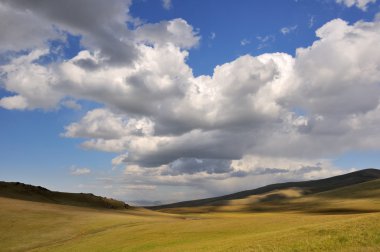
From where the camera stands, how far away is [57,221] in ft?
234

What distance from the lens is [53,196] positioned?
5020 inches

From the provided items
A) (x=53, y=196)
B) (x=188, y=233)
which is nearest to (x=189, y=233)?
(x=188, y=233)

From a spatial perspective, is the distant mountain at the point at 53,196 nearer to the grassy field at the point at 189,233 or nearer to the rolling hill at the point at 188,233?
the rolling hill at the point at 188,233

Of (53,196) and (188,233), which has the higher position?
(53,196)

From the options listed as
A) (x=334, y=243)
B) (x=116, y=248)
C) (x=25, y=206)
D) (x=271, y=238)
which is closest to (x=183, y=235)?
(x=116, y=248)

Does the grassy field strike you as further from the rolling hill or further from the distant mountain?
the distant mountain

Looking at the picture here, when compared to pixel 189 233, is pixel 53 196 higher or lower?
higher

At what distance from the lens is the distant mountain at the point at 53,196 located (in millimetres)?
117125

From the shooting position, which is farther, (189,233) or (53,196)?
(53,196)

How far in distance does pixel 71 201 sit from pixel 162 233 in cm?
8524

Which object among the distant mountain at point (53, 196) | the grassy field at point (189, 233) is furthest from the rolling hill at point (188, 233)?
the distant mountain at point (53, 196)

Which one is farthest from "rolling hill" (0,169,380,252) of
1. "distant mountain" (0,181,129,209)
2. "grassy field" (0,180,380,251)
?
"distant mountain" (0,181,129,209)

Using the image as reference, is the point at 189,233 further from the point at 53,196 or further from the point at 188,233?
the point at 53,196

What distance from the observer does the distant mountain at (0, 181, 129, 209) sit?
11712cm
